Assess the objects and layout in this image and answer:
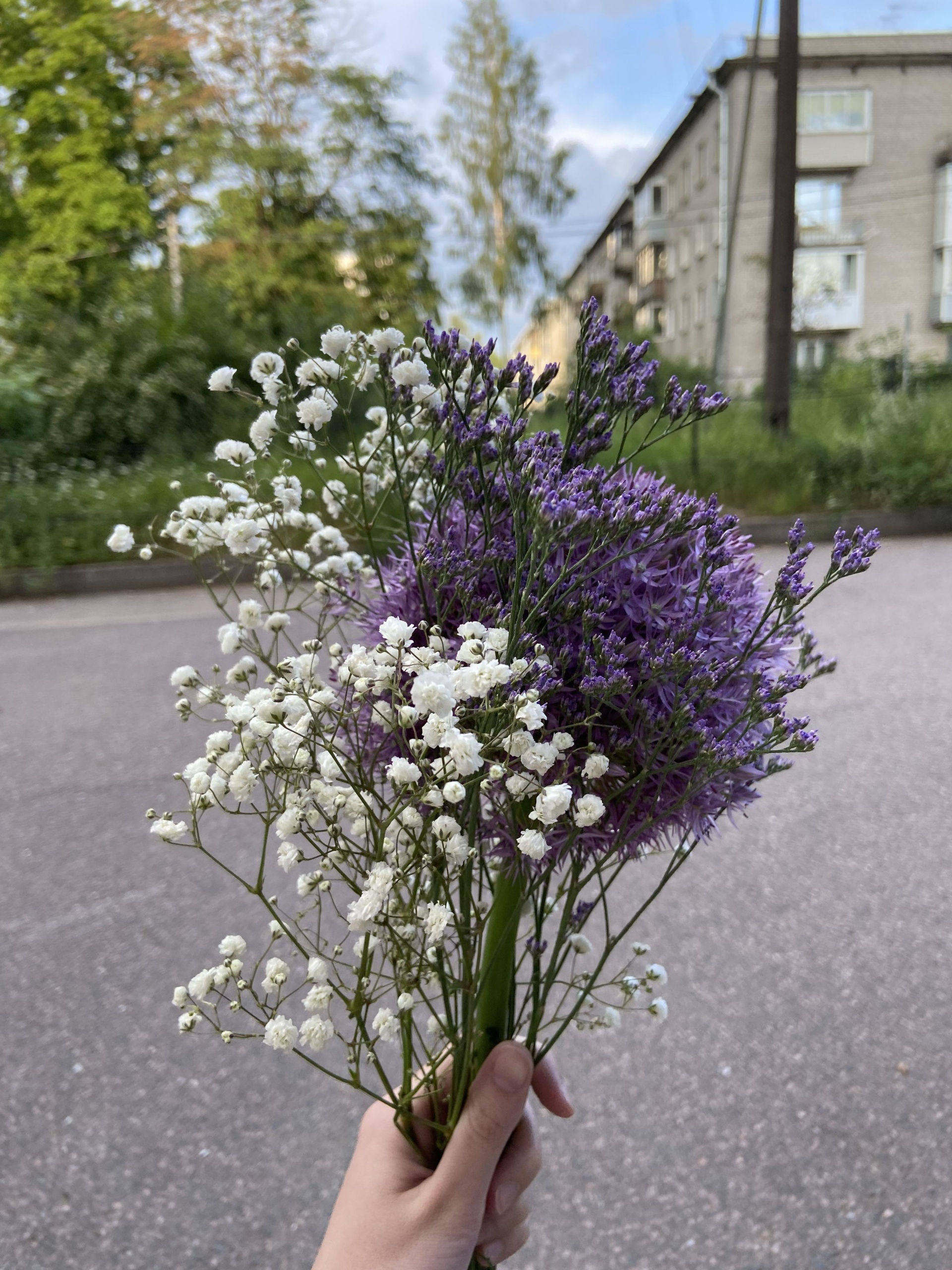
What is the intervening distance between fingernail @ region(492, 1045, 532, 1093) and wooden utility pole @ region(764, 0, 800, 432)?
1050 cm

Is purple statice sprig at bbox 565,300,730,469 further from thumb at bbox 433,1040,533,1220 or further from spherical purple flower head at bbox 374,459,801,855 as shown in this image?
thumb at bbox 433,1040,533,1220

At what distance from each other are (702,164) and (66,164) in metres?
19.0

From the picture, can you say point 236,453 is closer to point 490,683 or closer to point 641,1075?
point 490,683

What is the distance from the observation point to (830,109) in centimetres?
2647

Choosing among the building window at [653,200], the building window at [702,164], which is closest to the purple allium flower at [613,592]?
the building window at [702,164]

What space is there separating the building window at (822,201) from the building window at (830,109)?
1.30 metres

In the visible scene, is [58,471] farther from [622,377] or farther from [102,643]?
[622,377]

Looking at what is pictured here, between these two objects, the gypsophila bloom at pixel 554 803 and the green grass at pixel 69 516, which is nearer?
the gypsophila bloom at pixel 554 803

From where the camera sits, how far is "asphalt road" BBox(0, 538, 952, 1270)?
199cm

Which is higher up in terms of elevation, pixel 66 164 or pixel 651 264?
pixel 651 264

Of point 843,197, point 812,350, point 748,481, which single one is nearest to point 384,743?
point 748,481

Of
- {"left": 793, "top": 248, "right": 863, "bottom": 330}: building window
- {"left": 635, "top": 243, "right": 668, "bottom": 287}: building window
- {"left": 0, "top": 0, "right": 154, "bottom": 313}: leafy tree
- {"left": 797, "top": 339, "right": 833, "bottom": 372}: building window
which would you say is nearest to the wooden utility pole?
{"left": 0, "top": 0, "right": 154, "bottom": 313}: leafy tree

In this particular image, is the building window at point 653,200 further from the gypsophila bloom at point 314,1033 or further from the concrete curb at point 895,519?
the gypsophila bloom at point 314,1033

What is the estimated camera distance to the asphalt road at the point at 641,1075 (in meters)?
1.99
